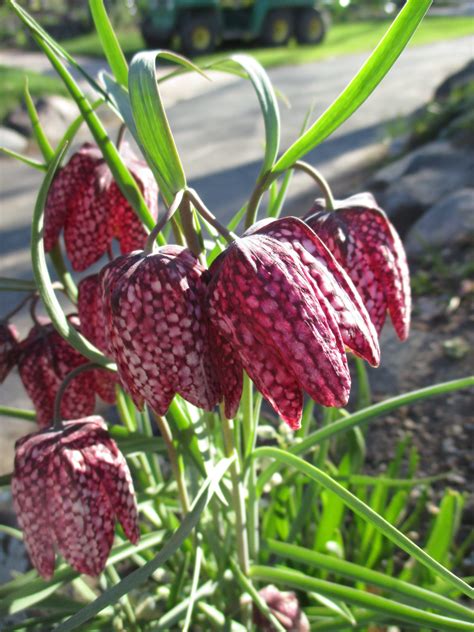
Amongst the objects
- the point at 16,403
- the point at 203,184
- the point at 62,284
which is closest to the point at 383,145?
the point at 203,184

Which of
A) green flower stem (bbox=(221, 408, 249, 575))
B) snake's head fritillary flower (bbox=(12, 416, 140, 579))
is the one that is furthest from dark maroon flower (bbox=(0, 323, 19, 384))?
green flower stem (bbox=(221, 408, 249, 575))

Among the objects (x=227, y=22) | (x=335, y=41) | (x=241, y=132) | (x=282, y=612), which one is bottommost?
(x=282, y=612)

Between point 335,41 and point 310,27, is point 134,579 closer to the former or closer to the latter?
point 310,27

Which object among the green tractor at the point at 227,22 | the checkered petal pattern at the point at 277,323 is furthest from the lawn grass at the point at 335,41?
the checkered petal pattern at the point at 277,323

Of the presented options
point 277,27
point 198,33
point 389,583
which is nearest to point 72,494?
point 389,583

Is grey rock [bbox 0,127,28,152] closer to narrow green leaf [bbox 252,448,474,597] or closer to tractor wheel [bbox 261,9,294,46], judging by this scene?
tractor wheel [bbox 261,9,294,46]

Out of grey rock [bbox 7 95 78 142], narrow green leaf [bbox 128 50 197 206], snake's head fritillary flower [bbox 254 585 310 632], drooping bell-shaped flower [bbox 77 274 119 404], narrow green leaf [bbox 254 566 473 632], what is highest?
grey rock [bbox 7 95 78 142]
